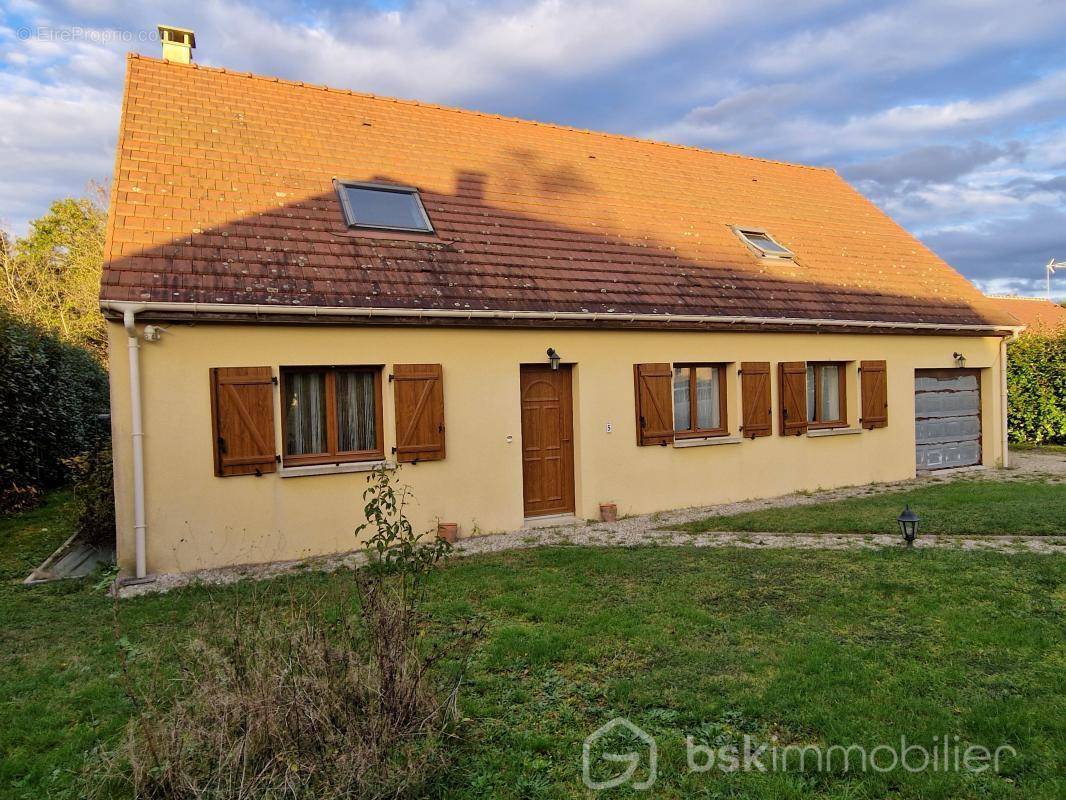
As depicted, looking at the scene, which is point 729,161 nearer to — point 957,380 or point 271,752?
point 957,380

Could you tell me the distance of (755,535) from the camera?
8227 mm

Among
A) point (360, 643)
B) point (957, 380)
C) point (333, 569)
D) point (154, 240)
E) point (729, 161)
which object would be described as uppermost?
point (729, 161)

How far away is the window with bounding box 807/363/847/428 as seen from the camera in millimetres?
11742

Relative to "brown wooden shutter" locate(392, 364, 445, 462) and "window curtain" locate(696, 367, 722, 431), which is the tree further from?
"window curtain" locate(696, 367, 722, 431)

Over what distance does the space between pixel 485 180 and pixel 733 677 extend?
904 centimetres

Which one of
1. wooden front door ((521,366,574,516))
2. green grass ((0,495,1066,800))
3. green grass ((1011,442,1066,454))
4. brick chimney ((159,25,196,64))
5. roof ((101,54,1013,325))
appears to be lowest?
green grass ((0,495,1066,800))

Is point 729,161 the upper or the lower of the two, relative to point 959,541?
upper

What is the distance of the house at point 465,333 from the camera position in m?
7.47

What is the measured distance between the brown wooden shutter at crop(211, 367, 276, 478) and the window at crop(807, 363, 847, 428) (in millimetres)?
8650

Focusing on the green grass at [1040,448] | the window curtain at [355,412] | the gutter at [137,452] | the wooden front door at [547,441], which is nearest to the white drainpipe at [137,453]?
the gutter at [137,452]

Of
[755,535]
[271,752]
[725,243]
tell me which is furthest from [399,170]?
[271,752]

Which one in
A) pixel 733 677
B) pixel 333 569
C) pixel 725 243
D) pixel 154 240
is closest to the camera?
pixel 733 677

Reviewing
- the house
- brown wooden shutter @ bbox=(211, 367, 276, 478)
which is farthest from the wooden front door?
brown wooden shutter @ bbox=(211, 367, 276, 478)

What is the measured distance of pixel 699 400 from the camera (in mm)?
10617
